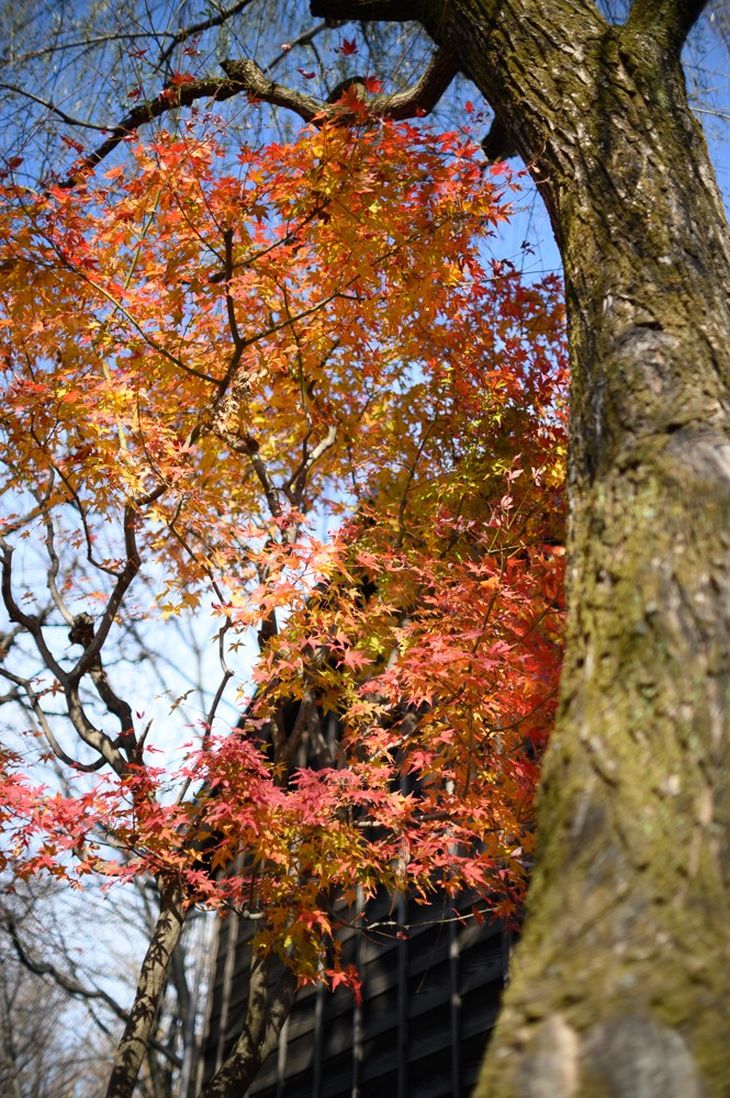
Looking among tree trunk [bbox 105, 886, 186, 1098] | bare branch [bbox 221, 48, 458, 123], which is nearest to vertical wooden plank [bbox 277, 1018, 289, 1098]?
tree trunk [bbox 105, 886, 186, 1098]

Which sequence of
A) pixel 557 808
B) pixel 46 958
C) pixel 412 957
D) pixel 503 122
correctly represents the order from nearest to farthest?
pixel 557 808
pixel 503 122
pixel 412 957
pixel 46 958

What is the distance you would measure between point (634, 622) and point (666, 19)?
308cm

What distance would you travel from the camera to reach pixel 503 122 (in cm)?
399

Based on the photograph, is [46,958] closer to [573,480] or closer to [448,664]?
[448,664]

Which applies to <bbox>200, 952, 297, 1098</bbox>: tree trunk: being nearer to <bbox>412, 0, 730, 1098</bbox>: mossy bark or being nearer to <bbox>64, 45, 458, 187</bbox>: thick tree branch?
<bbox>412, 0, 730, 1098</bbox>: mossy bark

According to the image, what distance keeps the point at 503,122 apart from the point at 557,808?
10.3ft

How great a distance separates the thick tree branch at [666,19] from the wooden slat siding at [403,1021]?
4.52 metres

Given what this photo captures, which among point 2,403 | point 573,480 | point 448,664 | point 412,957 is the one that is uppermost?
point 2,403

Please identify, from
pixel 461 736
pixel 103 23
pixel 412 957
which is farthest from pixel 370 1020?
pixel 103 23

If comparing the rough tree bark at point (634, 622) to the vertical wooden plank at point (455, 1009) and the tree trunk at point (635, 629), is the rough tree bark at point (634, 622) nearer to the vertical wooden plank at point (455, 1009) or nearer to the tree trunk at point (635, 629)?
the tree trunk at point (635, 629)

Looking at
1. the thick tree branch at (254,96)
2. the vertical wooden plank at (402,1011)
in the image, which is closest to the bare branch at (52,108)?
the thick tree branch at (254,96)

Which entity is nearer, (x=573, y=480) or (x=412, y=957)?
(x=573, y=480)

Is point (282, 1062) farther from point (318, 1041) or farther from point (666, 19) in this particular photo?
point (666, 19)

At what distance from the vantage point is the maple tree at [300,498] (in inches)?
189
